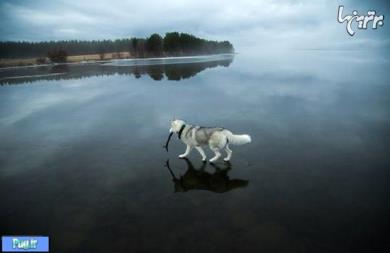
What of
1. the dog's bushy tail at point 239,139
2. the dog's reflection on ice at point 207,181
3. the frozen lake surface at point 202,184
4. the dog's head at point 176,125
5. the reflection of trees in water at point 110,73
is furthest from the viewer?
the reflection of trees in water at point 110,73

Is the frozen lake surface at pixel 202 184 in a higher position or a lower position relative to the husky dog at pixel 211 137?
lower

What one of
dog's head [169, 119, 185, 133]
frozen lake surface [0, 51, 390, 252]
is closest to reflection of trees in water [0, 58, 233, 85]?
frozen lake surface [0, 51, 390, 252]

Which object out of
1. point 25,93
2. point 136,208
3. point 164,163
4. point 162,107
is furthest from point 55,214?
point 25,93

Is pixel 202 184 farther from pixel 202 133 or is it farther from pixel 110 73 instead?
pixel 110 73

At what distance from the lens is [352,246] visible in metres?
7.02

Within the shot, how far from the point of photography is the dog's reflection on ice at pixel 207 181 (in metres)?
10.1

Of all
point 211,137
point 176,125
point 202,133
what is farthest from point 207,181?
point 176,125

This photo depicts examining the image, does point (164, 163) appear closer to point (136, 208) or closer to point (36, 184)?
point (136, 208)

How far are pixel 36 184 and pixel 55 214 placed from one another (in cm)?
273

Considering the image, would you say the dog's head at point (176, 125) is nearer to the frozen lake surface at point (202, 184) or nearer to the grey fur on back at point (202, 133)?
the grey fur on back at point (202, 133)

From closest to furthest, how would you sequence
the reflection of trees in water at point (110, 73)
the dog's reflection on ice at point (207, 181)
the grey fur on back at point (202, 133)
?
the dog's reflection on ice at point (207, 181)
the grey fur on back at point (202, 133)
the reflection of trees in water at point (110, 73)

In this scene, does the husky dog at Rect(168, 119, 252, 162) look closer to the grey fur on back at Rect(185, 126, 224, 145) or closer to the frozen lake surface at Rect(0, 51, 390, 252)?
the grey fur on back at Rect(185, 126, 224, 145)

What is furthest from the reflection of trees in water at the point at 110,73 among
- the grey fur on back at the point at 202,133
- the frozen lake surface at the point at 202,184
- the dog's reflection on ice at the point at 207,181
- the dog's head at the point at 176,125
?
the dog's reflection on ice at the point at 207,181

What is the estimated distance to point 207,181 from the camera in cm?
1056
